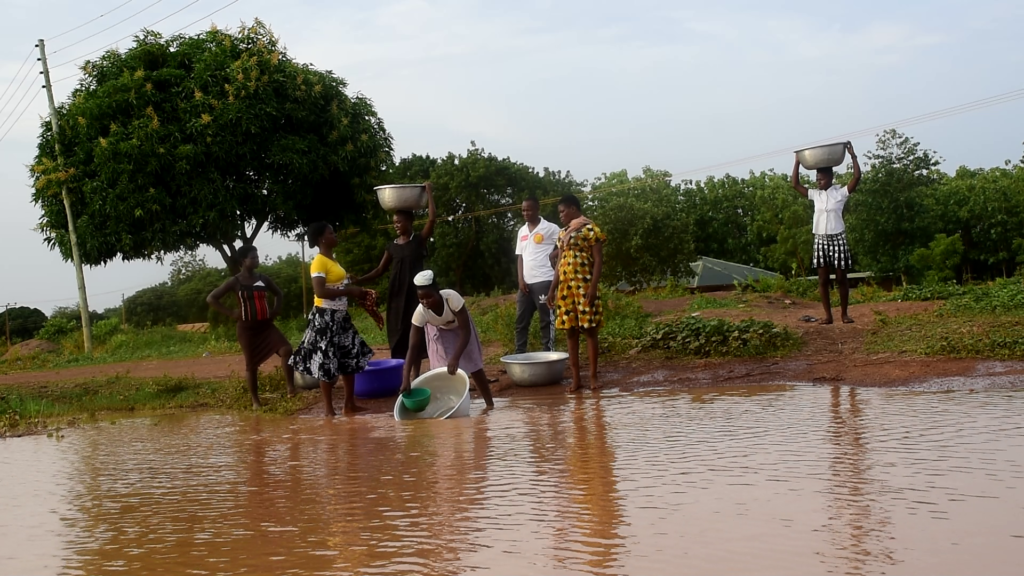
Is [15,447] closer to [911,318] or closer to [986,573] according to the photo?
[986,573]

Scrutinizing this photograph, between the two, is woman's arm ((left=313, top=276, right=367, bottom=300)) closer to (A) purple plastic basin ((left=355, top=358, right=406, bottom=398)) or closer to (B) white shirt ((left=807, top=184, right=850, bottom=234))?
(A) purple plastic basin ((left=355, top=358, right=406, bottom=398))

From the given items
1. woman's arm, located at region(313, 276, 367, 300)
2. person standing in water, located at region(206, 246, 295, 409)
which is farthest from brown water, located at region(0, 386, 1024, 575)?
person standing in water, located at region(206, 246, 295, 409)

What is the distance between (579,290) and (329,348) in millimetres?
2155

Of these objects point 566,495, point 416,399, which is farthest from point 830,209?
point 566,495

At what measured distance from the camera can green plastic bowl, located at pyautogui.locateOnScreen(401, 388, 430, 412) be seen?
23.0ft

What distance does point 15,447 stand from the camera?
264 inches

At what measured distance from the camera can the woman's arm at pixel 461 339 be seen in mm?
7041

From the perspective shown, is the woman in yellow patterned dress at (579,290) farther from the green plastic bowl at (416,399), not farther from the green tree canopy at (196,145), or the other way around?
the green tree canopy at (196,145)

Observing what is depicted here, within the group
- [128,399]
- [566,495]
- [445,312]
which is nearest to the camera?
[566,495]

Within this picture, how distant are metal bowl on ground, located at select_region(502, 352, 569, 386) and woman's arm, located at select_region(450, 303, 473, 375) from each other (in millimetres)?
1073

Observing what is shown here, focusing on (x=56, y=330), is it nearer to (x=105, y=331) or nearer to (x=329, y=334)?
(x=105, y=331)

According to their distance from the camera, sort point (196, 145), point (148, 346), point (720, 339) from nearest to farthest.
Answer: point (720, 339) < point (196, 145) < point (148, 346)

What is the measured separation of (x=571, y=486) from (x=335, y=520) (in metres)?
1.05

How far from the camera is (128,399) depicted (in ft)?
31.4
